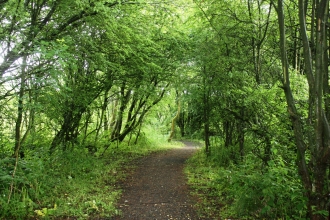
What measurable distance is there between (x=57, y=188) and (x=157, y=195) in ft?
7.16

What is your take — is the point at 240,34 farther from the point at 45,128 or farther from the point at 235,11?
the point at 45,128

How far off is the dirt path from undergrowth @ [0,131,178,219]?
1.03 ft

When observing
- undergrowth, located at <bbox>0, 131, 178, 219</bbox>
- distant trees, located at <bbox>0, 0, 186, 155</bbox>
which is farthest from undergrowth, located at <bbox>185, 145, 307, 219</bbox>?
distant trees, located at <bbox>0, 0, 186, 155</bbox>

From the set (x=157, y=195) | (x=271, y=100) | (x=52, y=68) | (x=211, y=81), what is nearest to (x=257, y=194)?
(x=271, y=100)

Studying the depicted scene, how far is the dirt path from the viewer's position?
456 cm

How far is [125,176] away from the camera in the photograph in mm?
7453

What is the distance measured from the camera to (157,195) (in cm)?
565

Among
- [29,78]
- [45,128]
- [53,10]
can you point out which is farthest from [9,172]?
[53,10]

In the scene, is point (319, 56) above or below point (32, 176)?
above

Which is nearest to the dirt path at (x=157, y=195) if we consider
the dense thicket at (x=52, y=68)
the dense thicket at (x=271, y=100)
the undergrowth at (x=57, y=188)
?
the undergrowth at (x=57, y=188)

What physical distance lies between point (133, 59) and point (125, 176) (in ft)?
11.6

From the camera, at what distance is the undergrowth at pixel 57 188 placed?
415cm

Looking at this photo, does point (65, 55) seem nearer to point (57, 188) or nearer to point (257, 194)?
point (57, 188)

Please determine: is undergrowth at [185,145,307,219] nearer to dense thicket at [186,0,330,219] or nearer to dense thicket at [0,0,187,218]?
dense thicket at [186,0,330,219]
